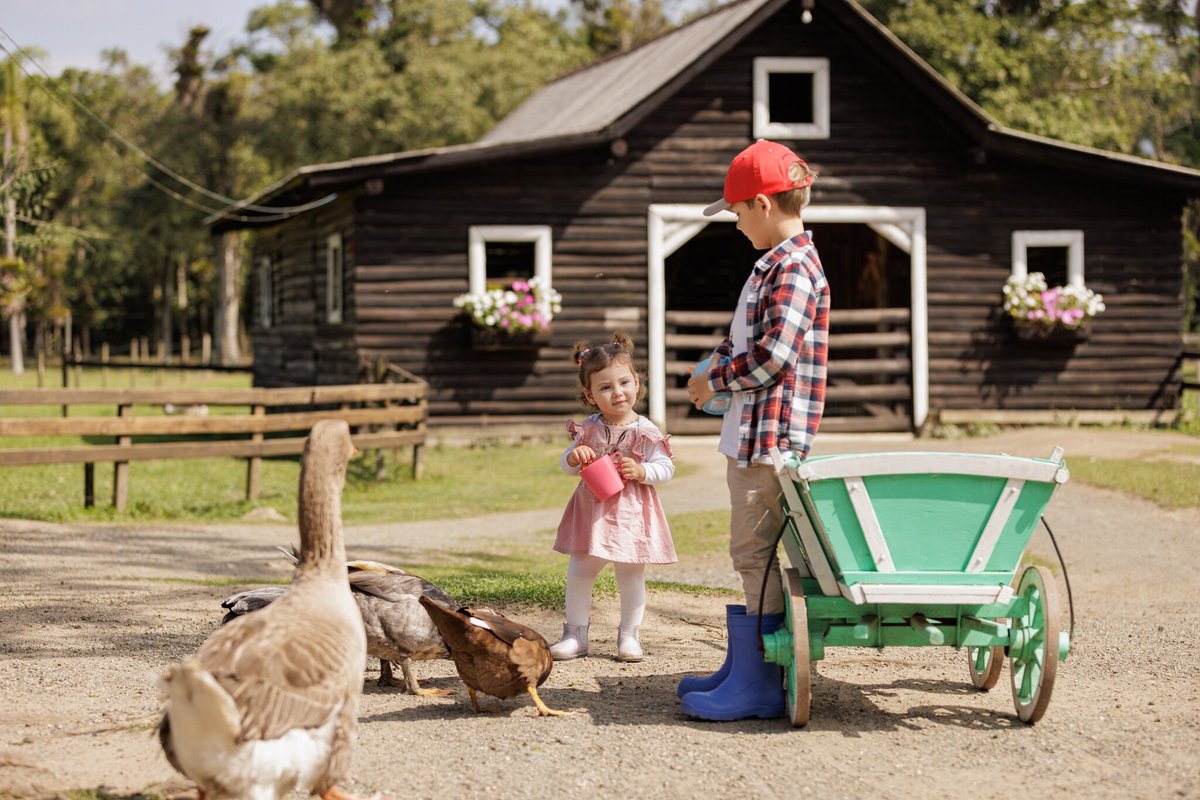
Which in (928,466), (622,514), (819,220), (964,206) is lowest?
(622,514)

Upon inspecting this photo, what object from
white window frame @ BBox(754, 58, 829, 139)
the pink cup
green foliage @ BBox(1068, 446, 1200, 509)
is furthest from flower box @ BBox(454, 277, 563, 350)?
the pink cup

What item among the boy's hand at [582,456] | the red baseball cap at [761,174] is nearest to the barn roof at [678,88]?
the boy's hand at [582,456]

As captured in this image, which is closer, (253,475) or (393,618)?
(393,618)

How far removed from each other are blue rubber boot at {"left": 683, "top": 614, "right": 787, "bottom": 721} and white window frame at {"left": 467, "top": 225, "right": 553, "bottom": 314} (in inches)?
528

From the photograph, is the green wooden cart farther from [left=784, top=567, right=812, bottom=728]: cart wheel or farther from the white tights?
the white tights

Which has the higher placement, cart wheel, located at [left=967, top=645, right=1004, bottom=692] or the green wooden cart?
the green wooden cart

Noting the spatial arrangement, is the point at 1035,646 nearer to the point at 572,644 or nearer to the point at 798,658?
the point at 798,658

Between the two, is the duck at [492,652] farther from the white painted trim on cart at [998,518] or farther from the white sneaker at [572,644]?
the white painted trim on cart at [998,518]

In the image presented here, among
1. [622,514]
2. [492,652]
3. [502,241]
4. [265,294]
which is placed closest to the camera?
[492,652]

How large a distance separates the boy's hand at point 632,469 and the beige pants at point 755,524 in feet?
2.46

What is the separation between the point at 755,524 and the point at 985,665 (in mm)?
1278

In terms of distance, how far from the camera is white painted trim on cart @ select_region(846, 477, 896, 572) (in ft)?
15.8

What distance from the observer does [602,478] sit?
5.93m

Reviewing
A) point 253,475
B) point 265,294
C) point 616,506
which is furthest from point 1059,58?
point 616,506
